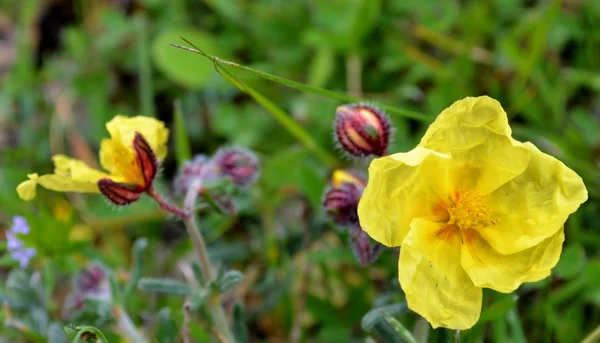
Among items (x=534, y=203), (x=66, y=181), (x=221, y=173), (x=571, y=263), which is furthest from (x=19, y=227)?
(x=571, y=263)

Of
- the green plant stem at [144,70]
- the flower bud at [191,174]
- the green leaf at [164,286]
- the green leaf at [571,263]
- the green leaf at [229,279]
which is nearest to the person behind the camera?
the green leaf at [229,279]

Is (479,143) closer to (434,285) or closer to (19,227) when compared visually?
(434,285)

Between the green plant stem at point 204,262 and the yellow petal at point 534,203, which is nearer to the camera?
the yellow petal at point 534,203

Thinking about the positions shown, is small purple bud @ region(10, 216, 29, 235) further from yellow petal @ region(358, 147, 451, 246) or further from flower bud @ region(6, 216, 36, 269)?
yellow petal @ region(358, 147, 451, 246)

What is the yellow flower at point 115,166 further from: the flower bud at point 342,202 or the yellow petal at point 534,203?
the yellow petal at point 534,203

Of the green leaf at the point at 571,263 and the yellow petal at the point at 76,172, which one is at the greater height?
the yellow petal at the point at 76,172

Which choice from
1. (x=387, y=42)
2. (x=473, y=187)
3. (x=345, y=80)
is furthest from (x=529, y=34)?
(x=473, y=187)

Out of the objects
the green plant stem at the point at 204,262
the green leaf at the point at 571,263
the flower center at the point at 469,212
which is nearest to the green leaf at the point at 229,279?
the green plant stem at the point at 204,262

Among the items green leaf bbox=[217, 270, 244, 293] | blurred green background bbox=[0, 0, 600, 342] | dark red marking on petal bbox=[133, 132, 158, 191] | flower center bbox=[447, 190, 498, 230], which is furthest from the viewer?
blurred green background bbox=[0, 0, 600, 342]

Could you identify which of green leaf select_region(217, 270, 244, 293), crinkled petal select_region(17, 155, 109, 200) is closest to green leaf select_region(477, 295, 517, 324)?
green leaf select_region(217, 270, 244, 293)
